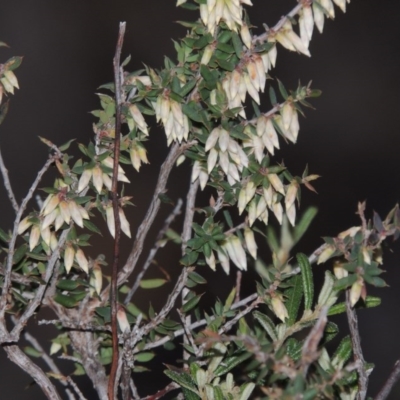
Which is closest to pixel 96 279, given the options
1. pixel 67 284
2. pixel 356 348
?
pixel 67 284

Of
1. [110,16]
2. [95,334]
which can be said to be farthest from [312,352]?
[110,16]

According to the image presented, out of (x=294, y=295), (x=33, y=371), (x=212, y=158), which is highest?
(x=212, y=158)

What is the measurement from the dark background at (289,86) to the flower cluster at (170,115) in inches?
37.6

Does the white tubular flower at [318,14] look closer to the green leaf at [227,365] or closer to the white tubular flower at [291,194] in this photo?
the white tubular flower at [291,194]

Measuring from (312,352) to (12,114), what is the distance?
4.29ft

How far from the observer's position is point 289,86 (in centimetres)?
162

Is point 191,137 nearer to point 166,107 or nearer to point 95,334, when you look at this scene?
point 166,107

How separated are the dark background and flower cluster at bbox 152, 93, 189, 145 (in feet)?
3.14

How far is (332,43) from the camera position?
167 cm

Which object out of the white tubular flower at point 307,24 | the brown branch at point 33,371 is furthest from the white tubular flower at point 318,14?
the brown branch at point 33,371

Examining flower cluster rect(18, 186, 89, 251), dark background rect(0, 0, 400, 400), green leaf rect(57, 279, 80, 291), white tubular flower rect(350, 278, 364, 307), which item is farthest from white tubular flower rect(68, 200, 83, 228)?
dark background rect(0, 0, 400, 400)

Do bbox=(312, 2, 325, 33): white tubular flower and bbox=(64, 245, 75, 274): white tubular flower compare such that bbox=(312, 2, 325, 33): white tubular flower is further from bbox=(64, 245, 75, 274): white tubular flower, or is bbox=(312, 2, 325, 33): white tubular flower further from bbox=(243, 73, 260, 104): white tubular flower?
bbox=(64, 245, 75, 274): white tubular flower

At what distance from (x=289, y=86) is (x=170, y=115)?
1.08 meters

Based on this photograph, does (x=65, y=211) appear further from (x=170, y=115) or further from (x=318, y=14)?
(x=318, y=14)
